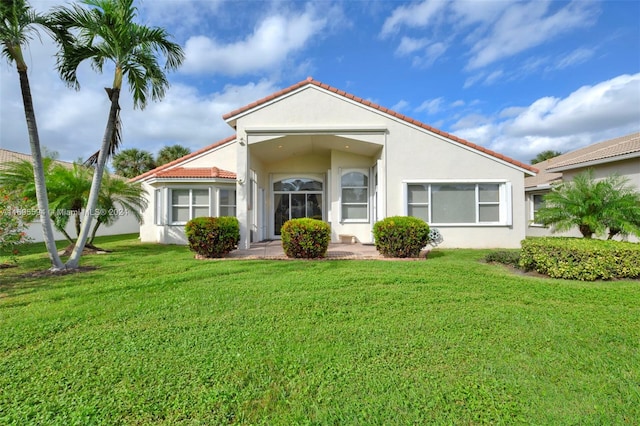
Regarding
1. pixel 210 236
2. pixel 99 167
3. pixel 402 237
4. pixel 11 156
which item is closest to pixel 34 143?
pixel 99 167

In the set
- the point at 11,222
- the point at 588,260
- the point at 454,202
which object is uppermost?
the point at 454,202

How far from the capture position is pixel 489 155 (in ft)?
43.4

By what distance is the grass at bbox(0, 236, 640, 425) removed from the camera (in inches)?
120

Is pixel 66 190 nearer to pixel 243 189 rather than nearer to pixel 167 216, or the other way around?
pixel 167 216

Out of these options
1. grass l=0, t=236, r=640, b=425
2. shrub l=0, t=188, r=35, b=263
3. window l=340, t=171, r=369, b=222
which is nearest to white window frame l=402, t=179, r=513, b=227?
window l=340, t=171, r=369, b=222

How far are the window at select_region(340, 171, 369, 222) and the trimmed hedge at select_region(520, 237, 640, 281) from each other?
8.15m

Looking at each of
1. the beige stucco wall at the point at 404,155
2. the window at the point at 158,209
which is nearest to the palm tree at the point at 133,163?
the window at the point at 158,209

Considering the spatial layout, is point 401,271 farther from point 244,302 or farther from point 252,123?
point 252,123

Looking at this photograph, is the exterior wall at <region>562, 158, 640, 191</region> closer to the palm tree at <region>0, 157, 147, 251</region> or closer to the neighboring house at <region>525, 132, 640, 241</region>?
the neighboring house at <region>525, 132, 640, 241</region>

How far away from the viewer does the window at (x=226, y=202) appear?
51.8 feet

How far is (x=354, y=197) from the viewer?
1558 centimetres

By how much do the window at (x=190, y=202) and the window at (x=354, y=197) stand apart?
23.0 feet

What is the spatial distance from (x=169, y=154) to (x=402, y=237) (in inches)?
1124

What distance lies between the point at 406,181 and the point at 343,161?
143 inches
